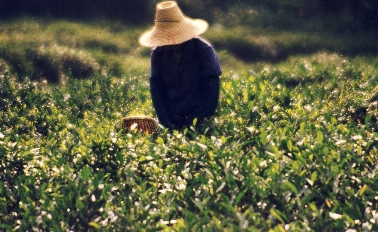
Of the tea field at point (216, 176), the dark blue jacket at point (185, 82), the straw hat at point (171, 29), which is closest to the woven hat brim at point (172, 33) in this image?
the straw hat at point (171, 29)

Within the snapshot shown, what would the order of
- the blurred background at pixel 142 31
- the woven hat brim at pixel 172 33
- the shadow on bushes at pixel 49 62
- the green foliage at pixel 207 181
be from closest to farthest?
the green foliage at pixel 207 181
the woven hat brim at pixel 172 33
the shadow on bushes at pixel 49 62
the blurred background at pixel 142 31

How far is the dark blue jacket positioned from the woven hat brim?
0.17m

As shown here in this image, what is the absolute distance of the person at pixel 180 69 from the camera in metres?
5.09

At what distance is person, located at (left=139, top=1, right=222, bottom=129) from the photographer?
5.09m

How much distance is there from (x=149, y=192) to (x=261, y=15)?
11257mm

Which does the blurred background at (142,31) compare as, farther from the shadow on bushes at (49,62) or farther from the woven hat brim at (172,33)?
the woven hat brim at (172,33)

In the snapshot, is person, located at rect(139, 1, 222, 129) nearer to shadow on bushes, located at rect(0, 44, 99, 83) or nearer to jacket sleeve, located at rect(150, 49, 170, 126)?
jacket sleeve, located at rect(150, 49, 170, 126)

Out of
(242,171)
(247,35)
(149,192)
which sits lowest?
(247,35)

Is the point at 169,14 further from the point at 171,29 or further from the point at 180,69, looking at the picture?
the point at 180,69

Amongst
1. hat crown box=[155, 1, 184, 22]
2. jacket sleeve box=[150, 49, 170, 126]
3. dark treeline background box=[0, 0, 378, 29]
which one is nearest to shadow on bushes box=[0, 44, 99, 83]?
dark treeline background box=[0, 0, 378, 29]

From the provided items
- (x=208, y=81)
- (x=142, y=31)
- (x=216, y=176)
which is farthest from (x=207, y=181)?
(x=142, y=31)

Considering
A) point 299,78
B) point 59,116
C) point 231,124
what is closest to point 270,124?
point 231,124

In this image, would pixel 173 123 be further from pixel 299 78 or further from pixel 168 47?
pixel 299 78

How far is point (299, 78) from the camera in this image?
848 cm
